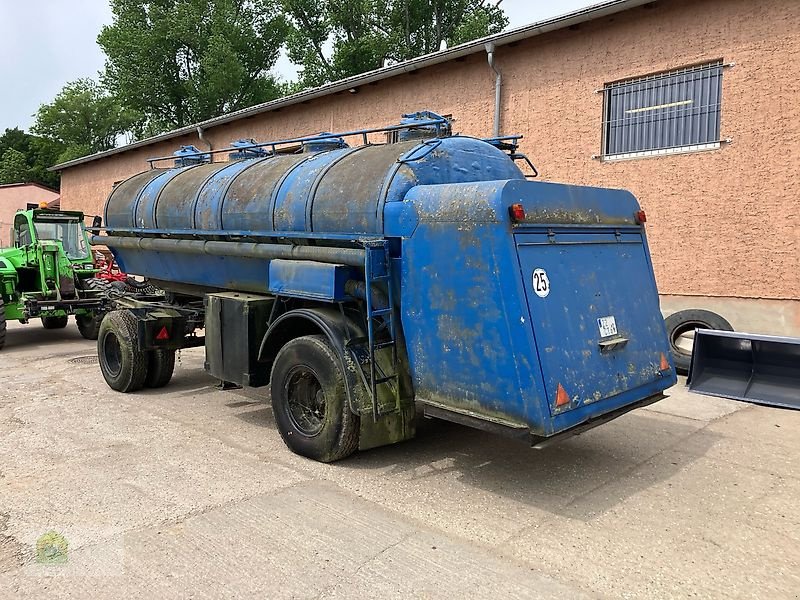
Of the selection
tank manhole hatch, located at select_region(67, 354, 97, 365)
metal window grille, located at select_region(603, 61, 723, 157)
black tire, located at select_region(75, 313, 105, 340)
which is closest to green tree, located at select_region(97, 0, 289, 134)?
black tire, located at select_region(75, 313, 105, 340)

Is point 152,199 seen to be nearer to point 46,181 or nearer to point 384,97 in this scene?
point 384,97

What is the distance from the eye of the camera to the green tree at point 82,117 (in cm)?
5100

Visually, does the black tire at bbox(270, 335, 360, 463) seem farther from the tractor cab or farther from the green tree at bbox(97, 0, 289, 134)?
the green tree at bbox(97, 0, 289, 134)

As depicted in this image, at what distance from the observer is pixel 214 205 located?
22.1ft

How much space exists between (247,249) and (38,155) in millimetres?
59033

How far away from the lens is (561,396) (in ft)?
13.3

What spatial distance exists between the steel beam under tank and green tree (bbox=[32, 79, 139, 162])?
47797 millimetres

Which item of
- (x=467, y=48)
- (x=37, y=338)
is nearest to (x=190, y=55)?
(x=37, y=338)

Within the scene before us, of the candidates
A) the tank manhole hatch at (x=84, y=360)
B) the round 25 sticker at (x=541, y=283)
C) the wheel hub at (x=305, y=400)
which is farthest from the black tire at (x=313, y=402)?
the tank manhole hatch at (x=84, y=360)

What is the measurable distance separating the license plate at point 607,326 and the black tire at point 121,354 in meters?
5.39

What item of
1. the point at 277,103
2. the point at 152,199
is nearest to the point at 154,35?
the point at 277,103

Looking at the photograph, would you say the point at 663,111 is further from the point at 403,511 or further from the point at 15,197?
the point at 15,197

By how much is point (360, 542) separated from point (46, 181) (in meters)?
60.5

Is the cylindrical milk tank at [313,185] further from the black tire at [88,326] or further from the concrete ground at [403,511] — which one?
the black tire at [88,326]
